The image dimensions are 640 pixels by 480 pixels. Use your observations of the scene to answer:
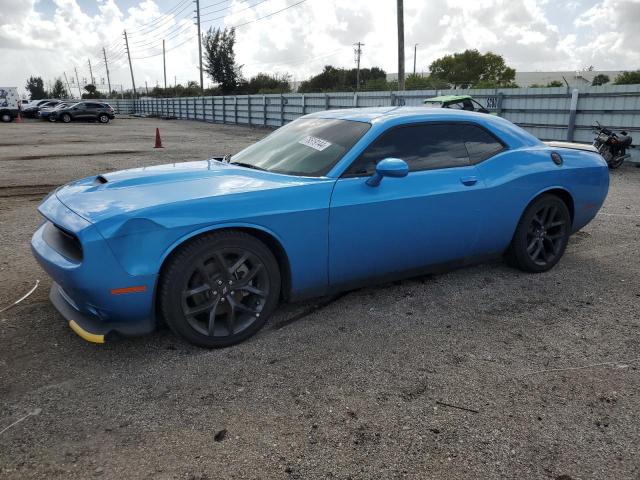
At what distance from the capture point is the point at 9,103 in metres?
34.2

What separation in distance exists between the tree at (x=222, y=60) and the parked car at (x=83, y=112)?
26.2 m

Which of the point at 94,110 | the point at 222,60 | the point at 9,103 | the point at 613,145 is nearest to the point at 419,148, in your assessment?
the point at 613,145

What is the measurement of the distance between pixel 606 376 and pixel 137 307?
2.67m

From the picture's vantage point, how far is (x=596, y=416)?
2541mm

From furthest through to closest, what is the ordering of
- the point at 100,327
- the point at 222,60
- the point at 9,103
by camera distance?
the point at 222,60 < the point at 9,103 < the point at 100,327

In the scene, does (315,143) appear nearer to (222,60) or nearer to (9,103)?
(9,103)

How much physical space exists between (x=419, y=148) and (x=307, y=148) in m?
0.84

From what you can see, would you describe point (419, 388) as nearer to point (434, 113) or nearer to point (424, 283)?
point (424, 283)

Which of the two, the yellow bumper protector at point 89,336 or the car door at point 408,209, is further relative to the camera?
A: the car door at point 408,209

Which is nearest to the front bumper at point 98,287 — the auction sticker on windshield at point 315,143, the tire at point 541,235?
the auction sticker on windshield at point 315,143

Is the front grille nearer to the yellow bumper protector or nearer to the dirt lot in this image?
the yellow bumper protector

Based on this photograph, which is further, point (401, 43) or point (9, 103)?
point (9, 103)

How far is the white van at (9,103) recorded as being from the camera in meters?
33.9

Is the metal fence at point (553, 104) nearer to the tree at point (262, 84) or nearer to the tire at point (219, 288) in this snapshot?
the tire at point (219, 288)
